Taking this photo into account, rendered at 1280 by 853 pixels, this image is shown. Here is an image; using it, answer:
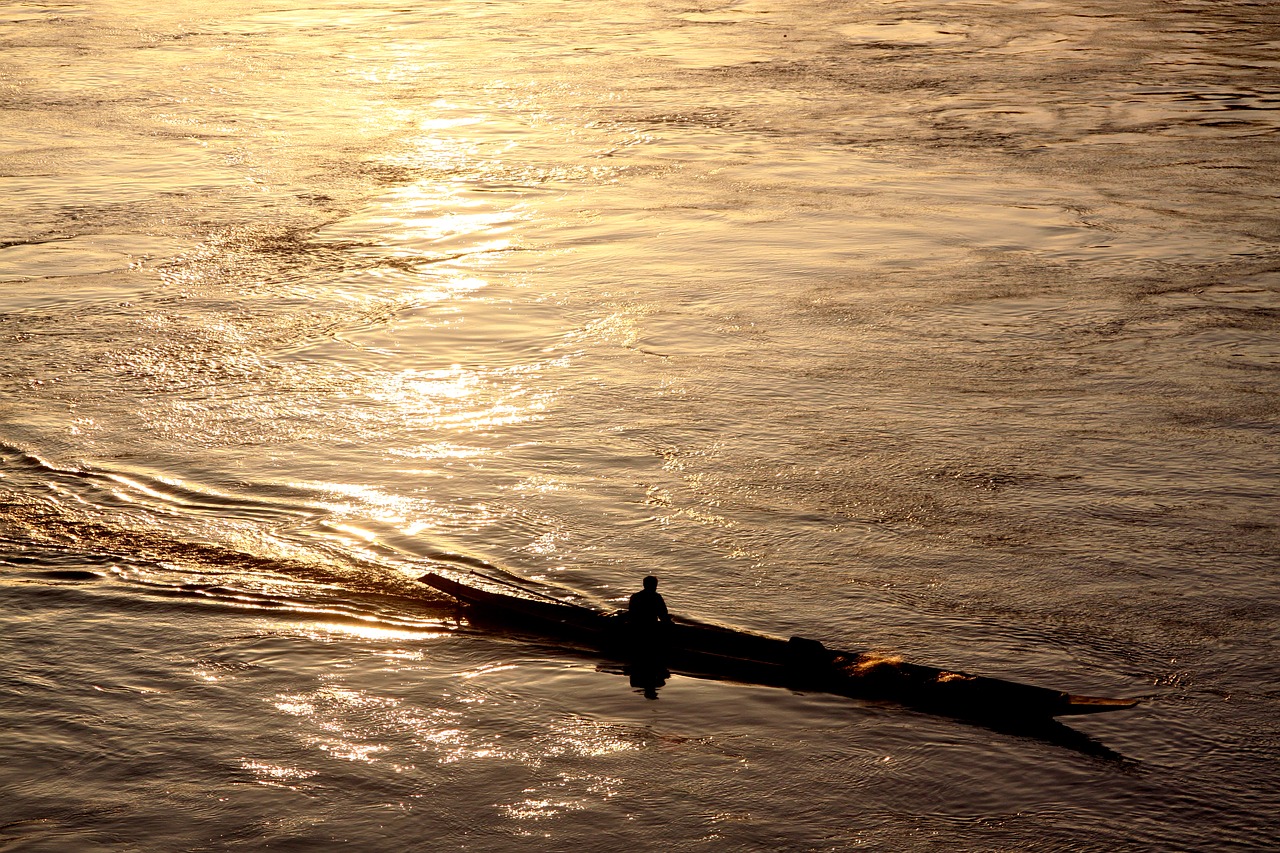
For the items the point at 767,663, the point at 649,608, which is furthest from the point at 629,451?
the point at 767,663

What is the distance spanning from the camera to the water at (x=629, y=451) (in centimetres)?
827

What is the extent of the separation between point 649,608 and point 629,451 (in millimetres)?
3520

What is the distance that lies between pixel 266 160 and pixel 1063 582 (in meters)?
14.6

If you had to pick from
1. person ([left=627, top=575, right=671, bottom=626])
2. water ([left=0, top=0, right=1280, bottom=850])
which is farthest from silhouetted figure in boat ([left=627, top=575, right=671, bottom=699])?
water ([left=0, top=0, right=1280, bottom=850])

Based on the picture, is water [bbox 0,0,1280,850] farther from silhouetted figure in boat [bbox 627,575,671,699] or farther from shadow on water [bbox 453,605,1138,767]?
silhouetted figure in boat [bbox 627,575,671,699]

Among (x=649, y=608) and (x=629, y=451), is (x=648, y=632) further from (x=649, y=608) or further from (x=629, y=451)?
(x=629, y=451)

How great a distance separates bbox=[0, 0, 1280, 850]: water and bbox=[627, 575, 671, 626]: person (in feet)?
1.54


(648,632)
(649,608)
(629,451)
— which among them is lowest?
(648,632)

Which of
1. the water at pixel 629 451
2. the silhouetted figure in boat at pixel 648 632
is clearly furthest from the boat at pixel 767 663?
the water at pixel 629 451

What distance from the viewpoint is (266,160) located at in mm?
21031

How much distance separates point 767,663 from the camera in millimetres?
8898

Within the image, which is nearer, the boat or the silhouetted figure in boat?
the boat

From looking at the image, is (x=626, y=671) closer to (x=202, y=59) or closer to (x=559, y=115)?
(x=559, y=115)

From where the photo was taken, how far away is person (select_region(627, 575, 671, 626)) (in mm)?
9055
